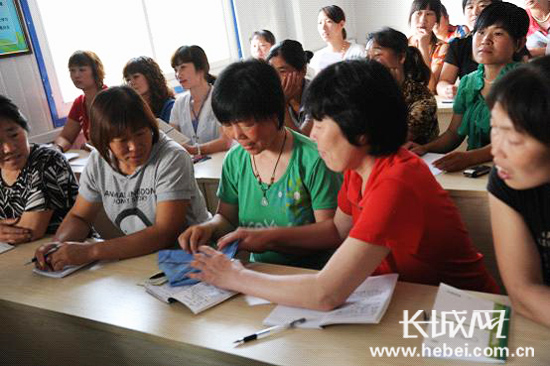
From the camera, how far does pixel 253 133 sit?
1496 millimetres

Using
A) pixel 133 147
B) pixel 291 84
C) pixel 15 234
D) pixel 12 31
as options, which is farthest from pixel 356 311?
pixel 12 31

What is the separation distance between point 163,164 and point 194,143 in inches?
64.3

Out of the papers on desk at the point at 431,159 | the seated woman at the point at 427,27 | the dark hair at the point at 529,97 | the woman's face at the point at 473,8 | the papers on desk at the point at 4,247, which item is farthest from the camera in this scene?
the seated woman at the point at 427,27

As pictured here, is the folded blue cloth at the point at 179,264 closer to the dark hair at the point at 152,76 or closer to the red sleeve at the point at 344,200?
the red sleeve at the point at 344,200

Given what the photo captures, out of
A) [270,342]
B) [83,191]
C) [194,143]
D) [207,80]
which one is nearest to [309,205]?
[270,342]

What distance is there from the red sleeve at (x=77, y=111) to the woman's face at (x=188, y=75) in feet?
3.26

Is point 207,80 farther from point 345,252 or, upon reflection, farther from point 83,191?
→ point 345,252

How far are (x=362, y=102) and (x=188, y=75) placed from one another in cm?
241

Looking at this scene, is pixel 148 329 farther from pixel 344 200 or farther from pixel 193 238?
pixel 344 200

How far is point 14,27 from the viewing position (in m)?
3.64

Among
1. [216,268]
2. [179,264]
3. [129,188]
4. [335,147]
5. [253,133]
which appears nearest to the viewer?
[335,147]

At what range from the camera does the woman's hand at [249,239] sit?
1421 mm

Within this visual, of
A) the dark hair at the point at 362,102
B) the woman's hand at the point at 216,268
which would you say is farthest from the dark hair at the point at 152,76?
the dark hair at the point at 362,102

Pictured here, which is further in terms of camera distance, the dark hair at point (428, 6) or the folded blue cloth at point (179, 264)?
the dark hair at point (428, 6)
